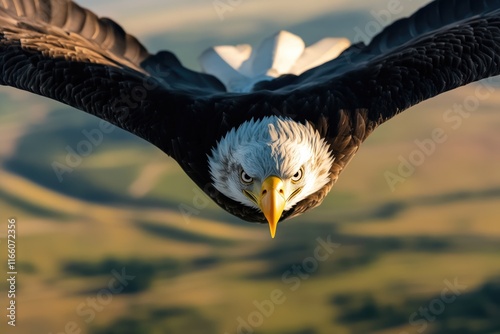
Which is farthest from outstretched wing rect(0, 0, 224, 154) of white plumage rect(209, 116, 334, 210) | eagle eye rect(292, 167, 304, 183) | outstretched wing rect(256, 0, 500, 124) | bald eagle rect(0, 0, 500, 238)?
eagle eye rect(292, 167, 304, 183)

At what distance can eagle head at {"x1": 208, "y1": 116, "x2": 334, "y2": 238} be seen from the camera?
19.4 ft

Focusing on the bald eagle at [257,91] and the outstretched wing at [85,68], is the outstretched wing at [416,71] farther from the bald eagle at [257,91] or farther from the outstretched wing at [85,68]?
the outstretched wing at [85,68]

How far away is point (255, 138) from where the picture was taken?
19.8 ft

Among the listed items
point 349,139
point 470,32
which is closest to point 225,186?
point 349,139

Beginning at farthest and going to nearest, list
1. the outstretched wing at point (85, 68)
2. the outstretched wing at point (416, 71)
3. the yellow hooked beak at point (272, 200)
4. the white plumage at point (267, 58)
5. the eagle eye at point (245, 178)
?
the white plumage at point (267, 58) → the outstretched wing at point (85, 68) → the outstretched wing at point (416, 71) → the eagle eye at point (245, 178) → the yellow hooked beak at point (272, 200)

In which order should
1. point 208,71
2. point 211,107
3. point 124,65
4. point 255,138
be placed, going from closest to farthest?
point 255,138
point 211,107
point 124,65
point 208,71

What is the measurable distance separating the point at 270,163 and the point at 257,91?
103 centimetres

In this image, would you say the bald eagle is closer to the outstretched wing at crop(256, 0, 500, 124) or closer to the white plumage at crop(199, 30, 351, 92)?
Answer: the outstretched wing at crop(256, 0, 500, 124)

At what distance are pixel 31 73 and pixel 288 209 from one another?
7.18ft

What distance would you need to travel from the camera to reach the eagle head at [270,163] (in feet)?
19.4

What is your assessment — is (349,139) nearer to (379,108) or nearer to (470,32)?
(379,108)

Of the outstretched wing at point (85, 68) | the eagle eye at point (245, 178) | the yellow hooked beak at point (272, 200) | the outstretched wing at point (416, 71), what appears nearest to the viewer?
the yellow hooked beak at point (272, 200)

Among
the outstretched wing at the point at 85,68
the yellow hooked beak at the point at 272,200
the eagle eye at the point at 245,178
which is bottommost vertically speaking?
the yellow hooked beak at the point at 272,200

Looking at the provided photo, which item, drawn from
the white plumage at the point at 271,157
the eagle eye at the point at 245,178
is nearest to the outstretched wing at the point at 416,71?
the white plumage at the point at 271,157
